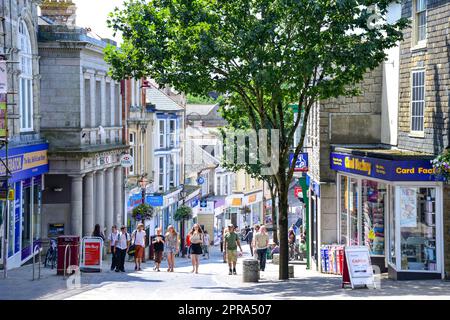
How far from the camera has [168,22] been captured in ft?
85.1

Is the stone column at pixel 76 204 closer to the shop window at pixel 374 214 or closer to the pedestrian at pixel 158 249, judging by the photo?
the pedestrian at pixel 158 249

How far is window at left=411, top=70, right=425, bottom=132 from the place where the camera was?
84.6 feet

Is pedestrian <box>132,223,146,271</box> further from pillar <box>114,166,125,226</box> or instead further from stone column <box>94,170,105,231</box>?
pillar <box>114,166,125,226</box>

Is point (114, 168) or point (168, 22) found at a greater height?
point (168, 22)

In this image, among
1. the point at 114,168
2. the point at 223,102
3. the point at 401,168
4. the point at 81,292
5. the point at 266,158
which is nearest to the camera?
the point at 81,292

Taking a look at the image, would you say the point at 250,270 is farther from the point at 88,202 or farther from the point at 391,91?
the point at 88,202

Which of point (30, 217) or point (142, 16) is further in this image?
point (30, 217)

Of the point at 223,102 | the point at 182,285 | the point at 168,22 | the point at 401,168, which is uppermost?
the point at 168,22

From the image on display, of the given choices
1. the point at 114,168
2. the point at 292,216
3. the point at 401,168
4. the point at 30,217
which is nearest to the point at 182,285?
the point at 401,168

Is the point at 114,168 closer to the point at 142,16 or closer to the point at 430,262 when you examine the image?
the point at 142,16

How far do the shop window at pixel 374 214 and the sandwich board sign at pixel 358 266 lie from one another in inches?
216

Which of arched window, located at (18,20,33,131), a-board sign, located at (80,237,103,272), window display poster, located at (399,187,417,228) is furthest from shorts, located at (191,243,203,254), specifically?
window display poster, located at (399,187,417,228)

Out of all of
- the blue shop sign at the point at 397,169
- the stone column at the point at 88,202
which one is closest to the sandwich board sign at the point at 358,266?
the blue shop sign at the point at 397,169

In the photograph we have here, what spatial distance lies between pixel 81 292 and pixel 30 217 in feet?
42.6
